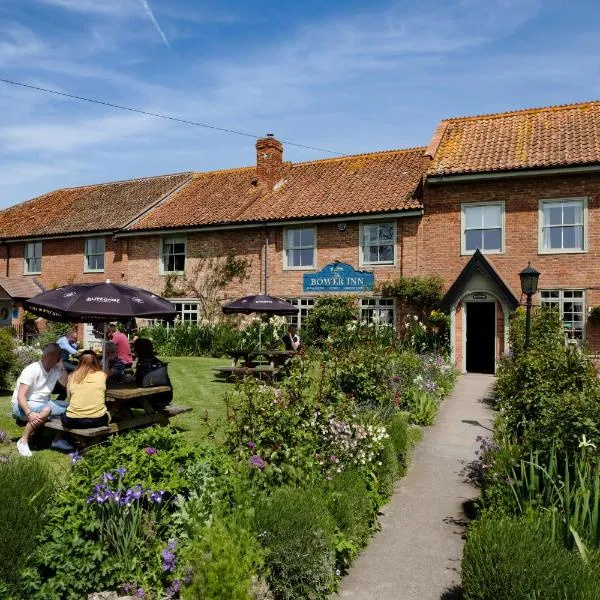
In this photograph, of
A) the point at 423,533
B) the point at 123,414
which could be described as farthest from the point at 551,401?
the point at 123,414

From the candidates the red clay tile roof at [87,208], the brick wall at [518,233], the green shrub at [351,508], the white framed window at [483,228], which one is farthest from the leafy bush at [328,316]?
the green shrub at [351,508]

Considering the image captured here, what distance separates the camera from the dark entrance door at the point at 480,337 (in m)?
19.4

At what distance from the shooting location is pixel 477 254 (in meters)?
17.3

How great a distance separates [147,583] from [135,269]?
69.9 feet

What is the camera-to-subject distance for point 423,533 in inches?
219

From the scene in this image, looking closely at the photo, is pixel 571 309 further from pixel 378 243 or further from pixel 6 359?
pixel 6 359

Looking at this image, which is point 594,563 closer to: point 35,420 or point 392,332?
point 35,420

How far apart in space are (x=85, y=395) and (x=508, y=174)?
584 inches

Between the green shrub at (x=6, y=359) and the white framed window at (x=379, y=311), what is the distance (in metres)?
11.3

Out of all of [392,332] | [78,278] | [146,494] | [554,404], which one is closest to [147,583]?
[146,494]

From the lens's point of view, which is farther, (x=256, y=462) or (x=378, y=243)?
(x=378, y=243)

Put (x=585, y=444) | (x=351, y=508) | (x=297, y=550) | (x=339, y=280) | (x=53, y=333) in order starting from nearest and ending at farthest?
(x=297, y=550) < (x=585, y=444) < (x=351, y=508) < (x=339, y=280) < (x=53, y=333)

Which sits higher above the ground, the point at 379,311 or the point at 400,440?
the point at 379,311

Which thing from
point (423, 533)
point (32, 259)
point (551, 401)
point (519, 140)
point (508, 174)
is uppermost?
point (519, 140)
